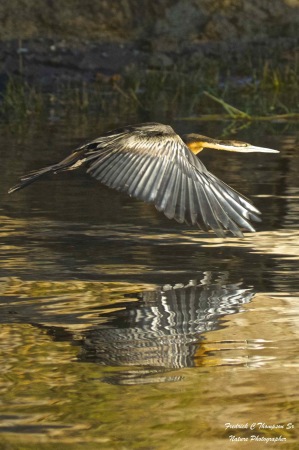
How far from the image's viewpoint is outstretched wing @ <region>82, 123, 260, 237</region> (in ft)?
25.4

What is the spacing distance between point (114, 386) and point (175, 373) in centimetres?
31

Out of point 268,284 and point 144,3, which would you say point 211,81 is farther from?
point 268,284

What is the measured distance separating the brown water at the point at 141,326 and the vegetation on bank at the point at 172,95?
606cm

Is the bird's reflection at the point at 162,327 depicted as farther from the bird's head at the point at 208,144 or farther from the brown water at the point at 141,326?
the bird's head at the point at 208,144

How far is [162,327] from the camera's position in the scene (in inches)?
265

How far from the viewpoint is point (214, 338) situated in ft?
21.2

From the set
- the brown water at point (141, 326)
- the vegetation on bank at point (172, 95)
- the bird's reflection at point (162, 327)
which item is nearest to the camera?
the brown water at point (141, 326)

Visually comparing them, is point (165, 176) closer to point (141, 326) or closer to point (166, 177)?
point (166, 177)

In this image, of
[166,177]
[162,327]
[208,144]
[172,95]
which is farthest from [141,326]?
[172,95]

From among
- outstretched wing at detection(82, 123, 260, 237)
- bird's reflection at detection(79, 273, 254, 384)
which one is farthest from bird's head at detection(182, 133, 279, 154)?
bird's reflection at detection(79, 273, 254, 384)

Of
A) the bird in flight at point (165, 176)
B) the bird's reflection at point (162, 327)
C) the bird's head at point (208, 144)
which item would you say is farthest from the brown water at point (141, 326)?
the bird's head at point (208, 144)

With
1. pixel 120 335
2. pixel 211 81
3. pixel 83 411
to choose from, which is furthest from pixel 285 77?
pixel 83 411

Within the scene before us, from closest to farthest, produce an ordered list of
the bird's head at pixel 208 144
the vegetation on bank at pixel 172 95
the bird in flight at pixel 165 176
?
1. the bird in flight at pixel 165 176
2. the bird's head at pixel 208 144
3. the vegetation on bank at pixel 172 95

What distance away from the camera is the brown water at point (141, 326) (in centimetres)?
524
